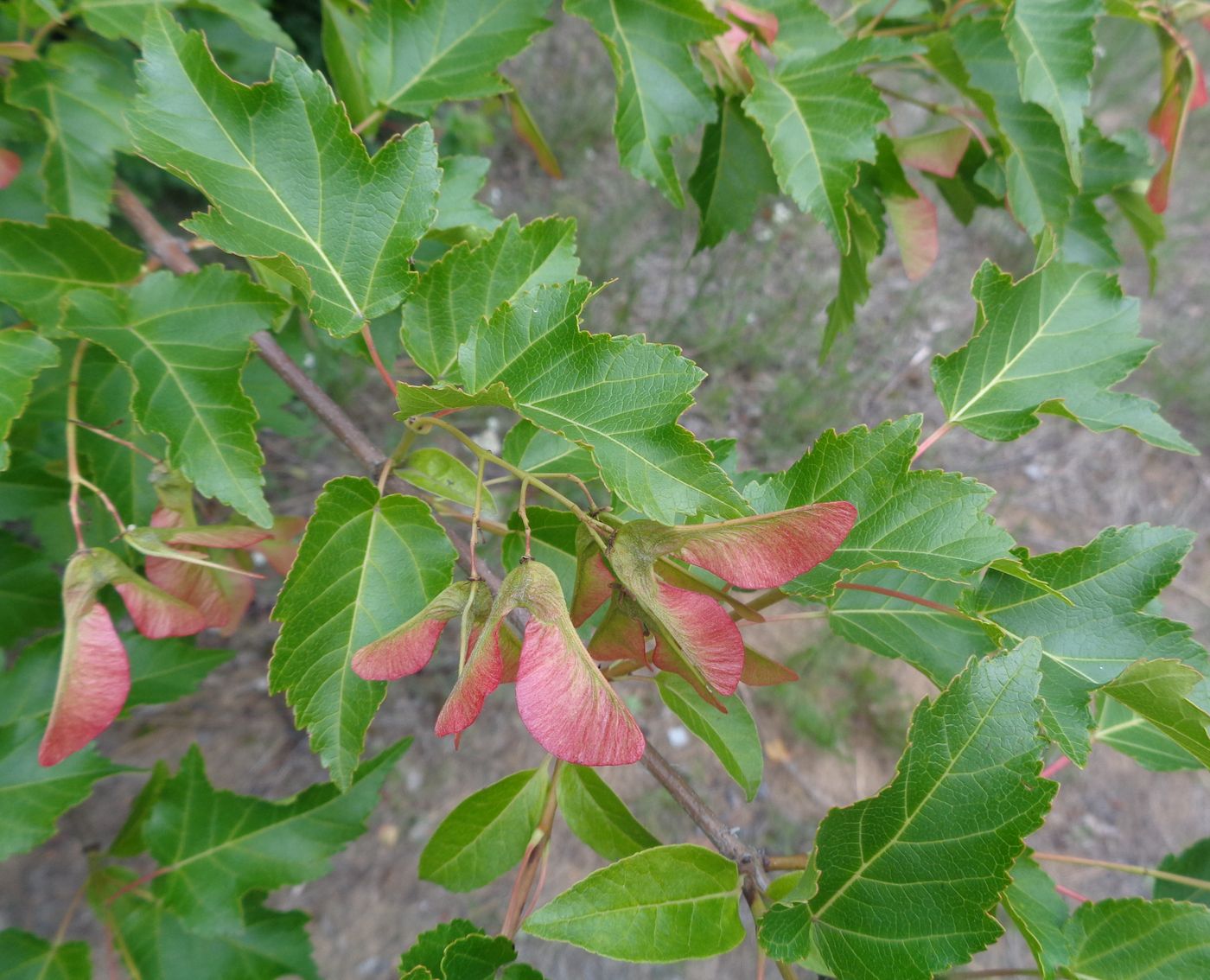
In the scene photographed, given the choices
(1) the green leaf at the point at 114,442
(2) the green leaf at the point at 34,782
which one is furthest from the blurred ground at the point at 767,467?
(1) the green leaf at the point at 114,442

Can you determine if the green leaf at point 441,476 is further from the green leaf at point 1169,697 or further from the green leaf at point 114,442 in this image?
the green leaf at point 1169,697

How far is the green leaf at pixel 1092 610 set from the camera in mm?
680

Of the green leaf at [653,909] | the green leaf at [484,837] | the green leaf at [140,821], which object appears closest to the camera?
the green leaf at [653,909]

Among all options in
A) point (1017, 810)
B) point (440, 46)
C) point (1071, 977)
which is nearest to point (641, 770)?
point (1071, 977)

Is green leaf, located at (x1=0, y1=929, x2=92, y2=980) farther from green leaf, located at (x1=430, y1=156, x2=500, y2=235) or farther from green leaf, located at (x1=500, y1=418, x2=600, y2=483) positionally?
green leaf, located at (x1=430, y1=156, x2=500, y2=235)

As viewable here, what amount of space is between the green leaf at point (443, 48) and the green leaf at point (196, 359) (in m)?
→ 0.31

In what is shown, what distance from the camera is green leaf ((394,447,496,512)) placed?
2.34 feet

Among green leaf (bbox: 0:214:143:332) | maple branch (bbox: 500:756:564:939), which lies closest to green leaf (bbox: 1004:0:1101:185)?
maple branch (bbox: 500:756:564:939)

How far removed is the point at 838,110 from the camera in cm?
89

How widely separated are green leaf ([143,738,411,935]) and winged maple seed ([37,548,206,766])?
1.33 ft

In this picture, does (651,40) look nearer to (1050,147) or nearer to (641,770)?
(1050,147)

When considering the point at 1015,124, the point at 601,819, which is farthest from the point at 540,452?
the point at 1015,124

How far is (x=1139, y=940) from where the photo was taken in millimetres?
705

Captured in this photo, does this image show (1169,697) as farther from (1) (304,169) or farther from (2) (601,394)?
(1) (304,169)
